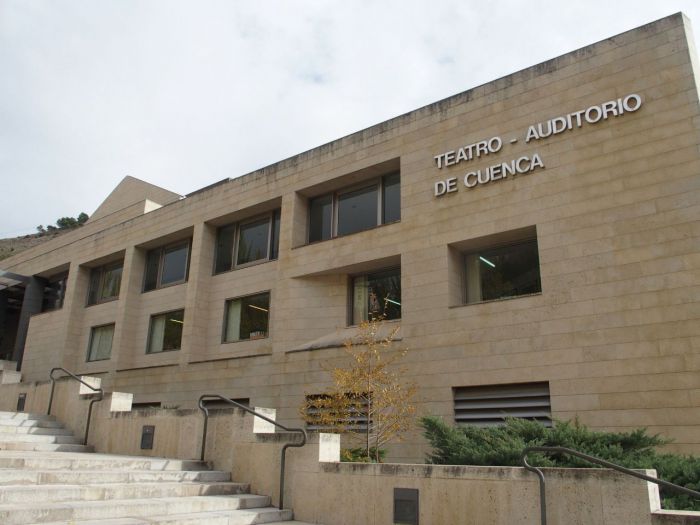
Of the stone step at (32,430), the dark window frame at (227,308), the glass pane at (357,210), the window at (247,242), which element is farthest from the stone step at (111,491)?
the window at (247,242)

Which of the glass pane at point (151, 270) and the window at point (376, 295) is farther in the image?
the glass pane at point (151, 270)

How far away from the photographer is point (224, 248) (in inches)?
931

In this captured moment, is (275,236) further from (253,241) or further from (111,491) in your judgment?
(111,491)

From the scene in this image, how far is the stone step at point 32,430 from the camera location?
12.5m

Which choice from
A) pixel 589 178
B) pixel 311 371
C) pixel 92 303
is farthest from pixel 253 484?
pixel 92 303

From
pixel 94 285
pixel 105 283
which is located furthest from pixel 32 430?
pixel 94 285

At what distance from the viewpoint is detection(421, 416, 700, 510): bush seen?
823cm

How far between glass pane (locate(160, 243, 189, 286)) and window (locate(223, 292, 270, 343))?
382 cm

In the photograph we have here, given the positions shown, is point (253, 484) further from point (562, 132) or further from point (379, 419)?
point (562, 132)

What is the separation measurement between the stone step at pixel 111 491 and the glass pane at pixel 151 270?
57.5ft

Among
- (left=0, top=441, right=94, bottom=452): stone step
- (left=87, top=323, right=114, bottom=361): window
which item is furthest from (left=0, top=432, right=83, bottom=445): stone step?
(left=87, top=323, right=114, bottom=361): window

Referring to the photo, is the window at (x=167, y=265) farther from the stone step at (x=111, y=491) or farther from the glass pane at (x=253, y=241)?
the stone step at (x=111, y=491)

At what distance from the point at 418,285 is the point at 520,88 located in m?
5.97

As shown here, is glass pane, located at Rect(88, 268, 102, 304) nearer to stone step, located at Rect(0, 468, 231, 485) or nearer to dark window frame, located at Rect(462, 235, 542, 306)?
dark window frame, located at Rect(462, 235, 542, 306)
